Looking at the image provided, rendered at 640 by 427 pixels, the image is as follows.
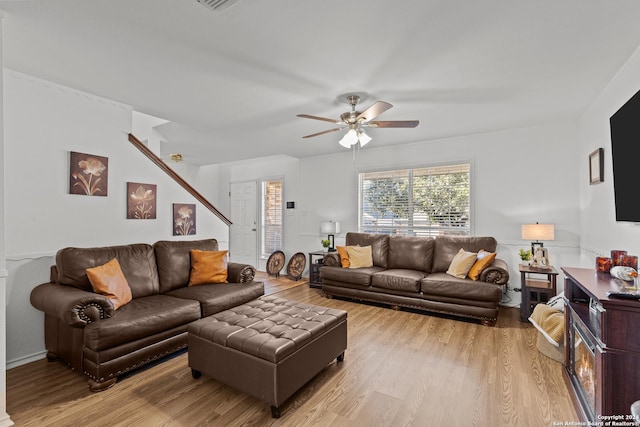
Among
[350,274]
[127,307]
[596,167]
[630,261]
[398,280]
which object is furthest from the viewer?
[350,274]

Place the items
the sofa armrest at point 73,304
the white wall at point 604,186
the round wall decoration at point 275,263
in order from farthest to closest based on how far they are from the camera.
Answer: the round wall decoration at point 275,263
the white wall at point 604,186
the sofa armrest at point 73,304

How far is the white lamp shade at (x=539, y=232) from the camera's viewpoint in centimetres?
359

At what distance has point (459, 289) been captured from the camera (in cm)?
355

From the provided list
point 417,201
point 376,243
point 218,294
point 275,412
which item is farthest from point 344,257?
point 275,412

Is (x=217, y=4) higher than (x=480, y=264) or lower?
higher

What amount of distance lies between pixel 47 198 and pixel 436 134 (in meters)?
4.67

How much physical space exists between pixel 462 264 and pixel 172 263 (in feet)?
11.4

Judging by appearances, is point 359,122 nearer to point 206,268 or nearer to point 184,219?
point 206,268

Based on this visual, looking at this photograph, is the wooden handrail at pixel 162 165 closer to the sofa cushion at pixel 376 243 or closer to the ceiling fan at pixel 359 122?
the ceiling fan at pixel 359 122

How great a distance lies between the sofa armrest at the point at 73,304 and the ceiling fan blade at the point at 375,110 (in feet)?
8.73

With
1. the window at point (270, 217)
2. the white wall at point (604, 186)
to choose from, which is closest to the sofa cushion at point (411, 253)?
the white wall at point (604, 186)

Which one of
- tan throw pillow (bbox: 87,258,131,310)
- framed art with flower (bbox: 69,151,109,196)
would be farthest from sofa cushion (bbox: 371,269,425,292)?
framed art with flower (bbox: 69,151,109,196)

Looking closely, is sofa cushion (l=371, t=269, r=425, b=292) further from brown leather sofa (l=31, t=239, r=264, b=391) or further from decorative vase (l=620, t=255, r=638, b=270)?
decorative vase (l=620, t=255, r=638, b=270)

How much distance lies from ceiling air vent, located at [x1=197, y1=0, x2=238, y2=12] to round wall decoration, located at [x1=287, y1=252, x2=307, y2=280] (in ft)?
15.4
